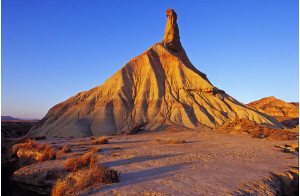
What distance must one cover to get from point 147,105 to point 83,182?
30840 mm

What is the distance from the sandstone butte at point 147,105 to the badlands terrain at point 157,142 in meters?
0.19

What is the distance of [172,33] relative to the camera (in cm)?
4891

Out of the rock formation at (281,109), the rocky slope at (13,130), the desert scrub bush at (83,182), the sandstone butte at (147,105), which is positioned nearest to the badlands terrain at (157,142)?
the desert scrub bush at (83,182)

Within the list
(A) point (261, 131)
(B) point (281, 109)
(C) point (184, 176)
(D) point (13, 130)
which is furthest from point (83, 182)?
(B) point (281, 109)

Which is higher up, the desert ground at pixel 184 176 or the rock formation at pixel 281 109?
the rock formation at pixel 281 109

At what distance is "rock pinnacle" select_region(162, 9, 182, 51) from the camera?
48.7m

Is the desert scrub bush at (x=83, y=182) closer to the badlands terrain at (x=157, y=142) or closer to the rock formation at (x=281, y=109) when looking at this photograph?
the badlands terrain at (x=157, y=142)

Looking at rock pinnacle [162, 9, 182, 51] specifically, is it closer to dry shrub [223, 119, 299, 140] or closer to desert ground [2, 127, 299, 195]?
dry shrub [223, 119, 299, 140]

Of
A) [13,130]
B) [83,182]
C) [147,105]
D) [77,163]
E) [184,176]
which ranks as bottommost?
[184,176]

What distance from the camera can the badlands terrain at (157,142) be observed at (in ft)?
20.7

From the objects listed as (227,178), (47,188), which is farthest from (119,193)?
(227,178)

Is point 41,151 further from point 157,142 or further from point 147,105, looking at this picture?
point 147,105

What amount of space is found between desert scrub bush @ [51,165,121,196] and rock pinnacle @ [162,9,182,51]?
45.2 m

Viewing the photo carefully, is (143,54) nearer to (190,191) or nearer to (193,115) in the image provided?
(193,115)
